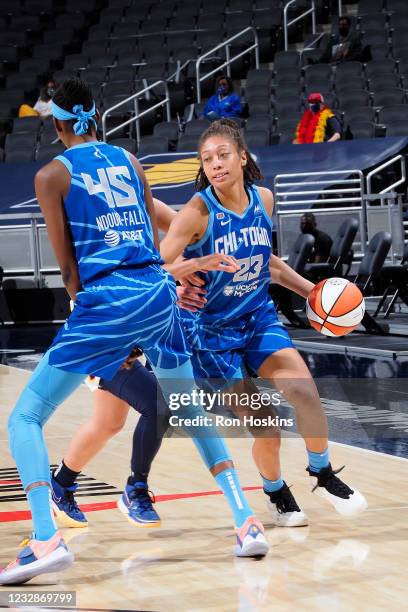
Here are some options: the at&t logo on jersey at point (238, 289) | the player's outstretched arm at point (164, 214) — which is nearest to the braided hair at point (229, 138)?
the player's outstretched arm at point (164, 214)

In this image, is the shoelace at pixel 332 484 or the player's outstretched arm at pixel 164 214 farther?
the player's outstretched arm at pixel 164 214

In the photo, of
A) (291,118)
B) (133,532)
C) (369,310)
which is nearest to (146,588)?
(133,532)

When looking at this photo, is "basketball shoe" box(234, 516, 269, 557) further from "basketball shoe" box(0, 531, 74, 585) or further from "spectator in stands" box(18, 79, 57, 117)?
"spectator in stands" box(18, 79, 57, 117)

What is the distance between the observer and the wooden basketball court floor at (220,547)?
3654 mm

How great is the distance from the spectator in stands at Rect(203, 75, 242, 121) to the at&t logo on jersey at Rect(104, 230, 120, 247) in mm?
13933

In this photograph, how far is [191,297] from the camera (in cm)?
463

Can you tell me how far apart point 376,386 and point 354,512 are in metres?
4.42

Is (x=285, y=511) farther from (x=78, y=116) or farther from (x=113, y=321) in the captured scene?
(x=78, y=116)

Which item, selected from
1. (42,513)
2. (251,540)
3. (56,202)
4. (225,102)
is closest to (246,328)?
(251,540)

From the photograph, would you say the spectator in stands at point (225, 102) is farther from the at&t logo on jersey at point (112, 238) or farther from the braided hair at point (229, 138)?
the at&t logo on jersey at point (112, 238)

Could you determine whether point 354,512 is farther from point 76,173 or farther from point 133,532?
point 76,173

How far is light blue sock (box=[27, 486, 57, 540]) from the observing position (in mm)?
3836

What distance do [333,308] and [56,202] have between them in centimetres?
156

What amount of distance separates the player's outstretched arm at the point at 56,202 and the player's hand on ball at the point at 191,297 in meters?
0.76
